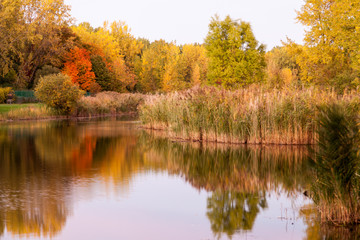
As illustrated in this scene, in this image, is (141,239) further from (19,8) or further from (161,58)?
(161,58)

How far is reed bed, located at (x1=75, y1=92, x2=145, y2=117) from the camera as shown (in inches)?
1995

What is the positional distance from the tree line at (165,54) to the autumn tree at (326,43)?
0.08m

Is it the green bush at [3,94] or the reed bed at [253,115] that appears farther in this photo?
the green bush at [3,94]

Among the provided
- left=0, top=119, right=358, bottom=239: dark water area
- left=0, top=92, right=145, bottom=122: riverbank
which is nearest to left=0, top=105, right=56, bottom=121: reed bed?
left=0, top=92, right=145, bottom=122: riverbank

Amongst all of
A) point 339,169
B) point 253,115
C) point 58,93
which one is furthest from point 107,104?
point 339,169

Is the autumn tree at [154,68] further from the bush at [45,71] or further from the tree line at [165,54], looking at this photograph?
the bush at [45,71]

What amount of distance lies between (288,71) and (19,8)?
2359 inches

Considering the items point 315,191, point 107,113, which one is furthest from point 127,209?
point 107,113

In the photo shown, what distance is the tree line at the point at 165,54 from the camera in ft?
124

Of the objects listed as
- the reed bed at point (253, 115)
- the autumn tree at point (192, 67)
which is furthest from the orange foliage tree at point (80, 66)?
the reed bed at point (253, 115)

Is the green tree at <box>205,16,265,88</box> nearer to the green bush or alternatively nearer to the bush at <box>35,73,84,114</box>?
the bush at <box>35,73,84,114</box>

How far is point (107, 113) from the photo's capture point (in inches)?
2194

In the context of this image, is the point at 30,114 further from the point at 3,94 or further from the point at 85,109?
the point at 3,94

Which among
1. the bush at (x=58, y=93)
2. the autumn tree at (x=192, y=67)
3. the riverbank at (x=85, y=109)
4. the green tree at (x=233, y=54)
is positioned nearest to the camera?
the riverbank at (x=85, y=109)
